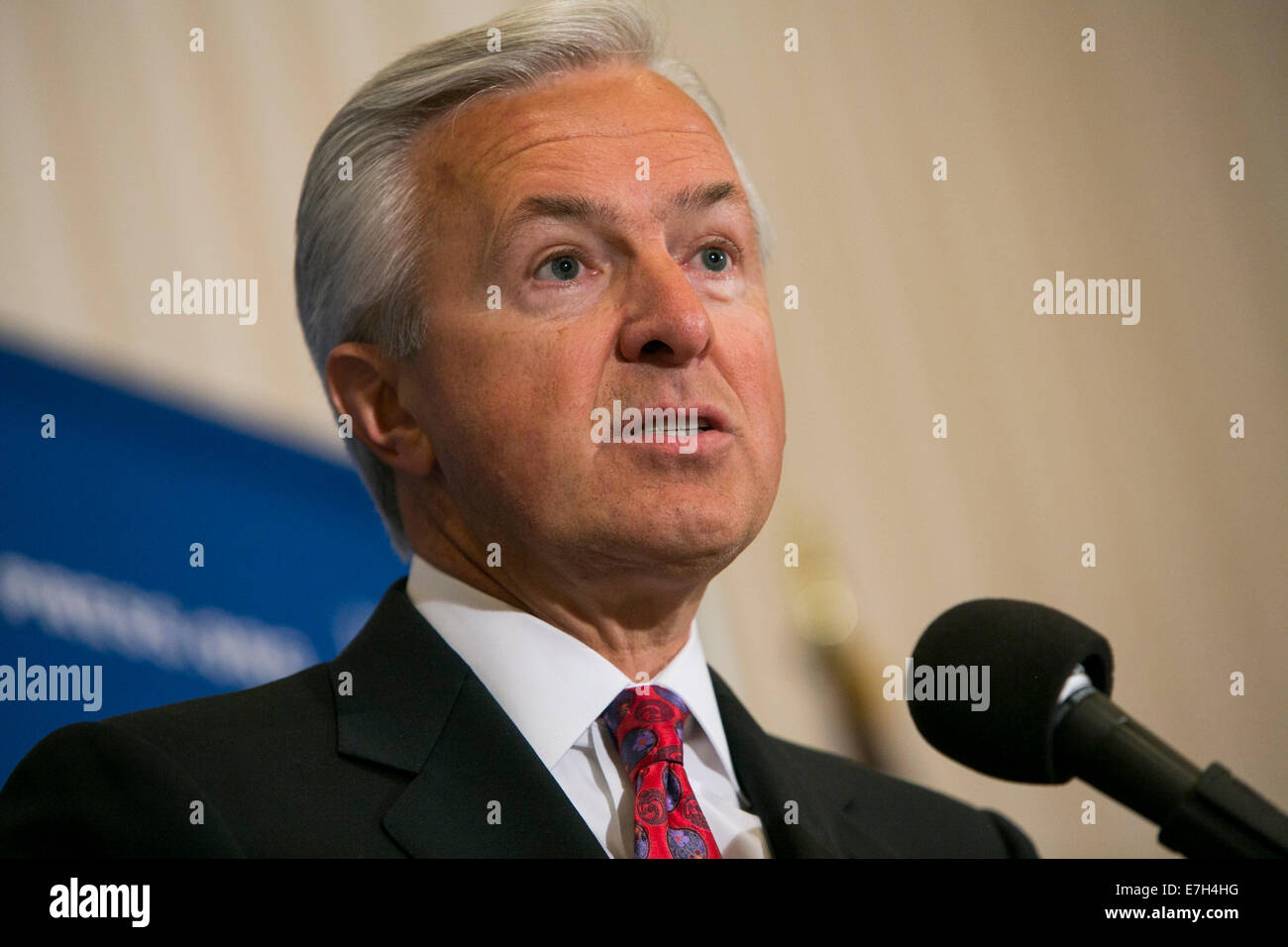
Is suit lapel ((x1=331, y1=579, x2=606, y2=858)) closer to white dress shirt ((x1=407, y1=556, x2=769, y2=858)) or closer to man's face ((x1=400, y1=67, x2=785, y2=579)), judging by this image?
white dress shirt ((x1=407, y1=556, x2=769, y2=858))

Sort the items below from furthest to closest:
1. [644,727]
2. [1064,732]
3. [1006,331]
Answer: [1006,331]
[644,727]
[1064,732]

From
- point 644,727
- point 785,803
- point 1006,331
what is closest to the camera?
point 644,727

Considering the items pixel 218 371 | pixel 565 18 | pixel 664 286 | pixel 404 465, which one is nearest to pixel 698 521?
pixel 664 286

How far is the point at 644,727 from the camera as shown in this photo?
1534 mm

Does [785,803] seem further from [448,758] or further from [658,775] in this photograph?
[448,758]

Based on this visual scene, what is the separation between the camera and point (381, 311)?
1.68 m

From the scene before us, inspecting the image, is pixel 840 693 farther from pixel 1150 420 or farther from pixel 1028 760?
pixel 1028 760

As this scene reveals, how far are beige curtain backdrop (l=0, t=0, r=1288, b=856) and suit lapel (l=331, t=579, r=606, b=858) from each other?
832 mm

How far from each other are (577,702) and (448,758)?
0.57 feet

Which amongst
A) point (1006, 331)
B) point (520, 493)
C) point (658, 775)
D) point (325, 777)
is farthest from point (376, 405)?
point (1006, 331)

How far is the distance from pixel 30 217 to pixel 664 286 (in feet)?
3.45

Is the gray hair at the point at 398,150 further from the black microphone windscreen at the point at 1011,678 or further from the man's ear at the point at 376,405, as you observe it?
the black microphone windscreen at the point at 1011,678

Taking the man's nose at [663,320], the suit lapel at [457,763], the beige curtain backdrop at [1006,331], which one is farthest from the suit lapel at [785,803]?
the beige curtain backdrop at [1006,331]

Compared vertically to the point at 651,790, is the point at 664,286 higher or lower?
higher
